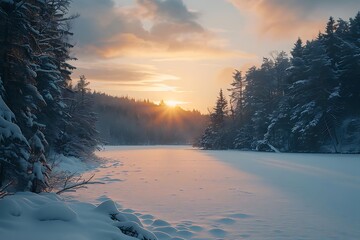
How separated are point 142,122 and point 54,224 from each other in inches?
6024

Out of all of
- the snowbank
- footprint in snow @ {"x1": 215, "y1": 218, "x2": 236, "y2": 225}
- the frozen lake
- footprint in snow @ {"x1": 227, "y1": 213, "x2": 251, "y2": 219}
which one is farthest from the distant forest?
the snowbank

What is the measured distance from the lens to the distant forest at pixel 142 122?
13950 cm

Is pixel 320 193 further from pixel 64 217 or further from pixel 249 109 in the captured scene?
pixel 249 109

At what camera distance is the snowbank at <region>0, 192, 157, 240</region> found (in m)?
4.56

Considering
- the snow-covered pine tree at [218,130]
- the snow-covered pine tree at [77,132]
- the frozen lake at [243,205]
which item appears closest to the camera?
the frozen lake at [243,205]

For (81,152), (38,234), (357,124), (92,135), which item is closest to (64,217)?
(38,234)

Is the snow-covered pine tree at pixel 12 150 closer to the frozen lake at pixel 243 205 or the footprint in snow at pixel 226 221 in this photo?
the frozen lake at pixel 243 205

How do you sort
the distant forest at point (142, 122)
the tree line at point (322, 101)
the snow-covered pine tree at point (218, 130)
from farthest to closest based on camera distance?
1. the distant forest at point (142, 122)
2. the snow-covered pine tree at point (218, 130)
3. the tree line at point (322, 101)

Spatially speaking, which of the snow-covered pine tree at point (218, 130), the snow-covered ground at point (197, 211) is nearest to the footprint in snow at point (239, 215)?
the snow-covered ground at point (197, 211)

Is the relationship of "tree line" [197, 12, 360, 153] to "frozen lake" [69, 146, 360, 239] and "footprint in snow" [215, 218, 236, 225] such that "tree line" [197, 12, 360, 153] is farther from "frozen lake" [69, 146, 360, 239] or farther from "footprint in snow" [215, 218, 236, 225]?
"footprint in snow" [215, 218, 236, 225]

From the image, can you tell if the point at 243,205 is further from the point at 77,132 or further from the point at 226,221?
the point at 77,132

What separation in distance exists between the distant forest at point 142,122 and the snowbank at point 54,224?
11350cm

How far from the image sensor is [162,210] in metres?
9.04

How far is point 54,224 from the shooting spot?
16.5 ft
